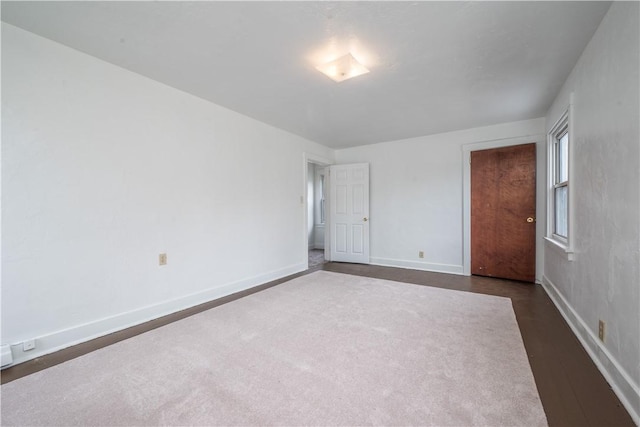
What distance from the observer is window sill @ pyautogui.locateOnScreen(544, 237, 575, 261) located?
2.46 metres

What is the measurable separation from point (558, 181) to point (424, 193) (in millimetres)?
1791

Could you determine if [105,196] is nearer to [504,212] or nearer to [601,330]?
[601,330]

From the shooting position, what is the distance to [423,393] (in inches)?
62.0

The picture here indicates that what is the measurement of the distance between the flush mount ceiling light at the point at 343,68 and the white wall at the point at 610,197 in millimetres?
1619

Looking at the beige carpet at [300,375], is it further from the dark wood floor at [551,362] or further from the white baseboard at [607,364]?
the white baseboard at [607,364]

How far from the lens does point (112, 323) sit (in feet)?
7.91

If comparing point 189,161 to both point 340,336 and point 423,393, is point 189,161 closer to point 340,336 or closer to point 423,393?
point 340,336

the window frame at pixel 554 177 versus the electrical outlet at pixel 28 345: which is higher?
the window frame at pixel 554 177

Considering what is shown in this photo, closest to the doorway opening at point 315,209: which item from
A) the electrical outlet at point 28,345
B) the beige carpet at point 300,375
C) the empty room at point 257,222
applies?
the empty room at point 257,222

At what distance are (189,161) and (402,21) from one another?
8.01ft

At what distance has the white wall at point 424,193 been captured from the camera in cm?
436

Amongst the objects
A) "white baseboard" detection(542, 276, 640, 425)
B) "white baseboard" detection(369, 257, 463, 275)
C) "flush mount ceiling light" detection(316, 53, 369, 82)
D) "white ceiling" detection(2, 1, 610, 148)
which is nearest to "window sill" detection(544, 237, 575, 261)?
"white baseboard" detection(542, 276, 640, 425)

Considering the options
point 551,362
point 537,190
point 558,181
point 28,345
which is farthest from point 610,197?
point 28,345

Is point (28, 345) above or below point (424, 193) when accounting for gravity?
below
